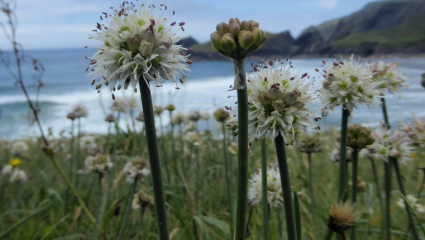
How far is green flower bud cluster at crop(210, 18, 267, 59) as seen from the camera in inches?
32.8

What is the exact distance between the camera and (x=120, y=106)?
166 inches

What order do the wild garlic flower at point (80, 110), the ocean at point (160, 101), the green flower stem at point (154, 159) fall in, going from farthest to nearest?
the ocean at point (160, 101) → the wild garlic flower at point (80, 110) → the green flower stem at point (154, 159)

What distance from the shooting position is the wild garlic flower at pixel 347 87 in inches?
60.7

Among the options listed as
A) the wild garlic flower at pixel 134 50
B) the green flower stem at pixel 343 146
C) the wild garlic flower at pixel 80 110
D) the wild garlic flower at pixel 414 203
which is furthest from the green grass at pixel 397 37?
the wild garlic flower at pixel 134 50

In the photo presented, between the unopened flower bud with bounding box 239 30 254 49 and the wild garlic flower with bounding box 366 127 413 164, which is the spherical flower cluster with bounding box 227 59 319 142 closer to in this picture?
the unopened flower bud with bounding box 239 30 254 49

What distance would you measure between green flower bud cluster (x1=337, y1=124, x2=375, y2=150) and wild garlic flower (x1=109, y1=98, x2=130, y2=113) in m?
3.30

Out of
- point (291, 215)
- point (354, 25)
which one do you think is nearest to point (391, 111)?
point (291, 215)

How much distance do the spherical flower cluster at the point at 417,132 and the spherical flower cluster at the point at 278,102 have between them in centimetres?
106

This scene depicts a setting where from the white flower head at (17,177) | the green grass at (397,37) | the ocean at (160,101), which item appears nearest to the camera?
the white flower head at (17,177)

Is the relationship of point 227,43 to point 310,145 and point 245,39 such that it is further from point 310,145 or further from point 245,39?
point 310,145

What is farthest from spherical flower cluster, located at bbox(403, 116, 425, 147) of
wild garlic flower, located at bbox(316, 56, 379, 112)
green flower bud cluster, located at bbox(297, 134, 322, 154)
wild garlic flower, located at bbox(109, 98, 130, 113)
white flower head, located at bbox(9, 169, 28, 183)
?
white flower head, located at bbox(9, 169, 28, 183)

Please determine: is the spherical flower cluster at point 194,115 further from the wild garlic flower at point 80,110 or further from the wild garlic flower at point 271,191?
the wild garlic flower at point 271,191

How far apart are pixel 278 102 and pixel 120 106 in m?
3.52

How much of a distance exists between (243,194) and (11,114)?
54.9 ft
